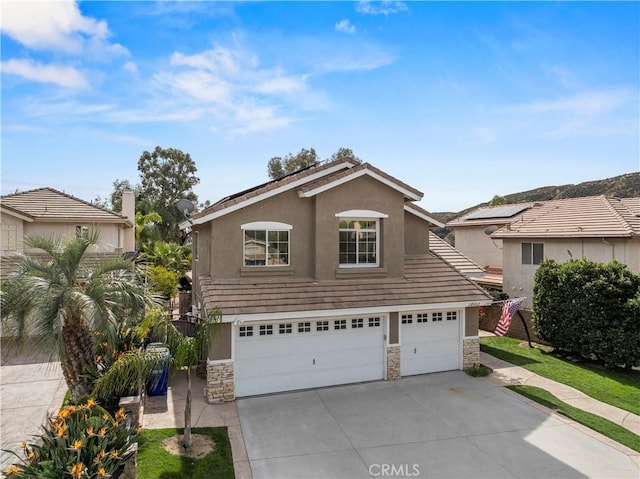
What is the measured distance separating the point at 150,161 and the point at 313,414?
1807 inches

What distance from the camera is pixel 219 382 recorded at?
40.5 ft

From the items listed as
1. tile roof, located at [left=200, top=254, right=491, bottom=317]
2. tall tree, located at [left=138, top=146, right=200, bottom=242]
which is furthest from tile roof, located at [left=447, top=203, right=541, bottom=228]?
tall tree, located at [left=138, top=146, right=200, bottom=242]

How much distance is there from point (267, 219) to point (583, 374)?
511 inches

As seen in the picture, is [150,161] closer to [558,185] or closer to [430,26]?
[430,26]

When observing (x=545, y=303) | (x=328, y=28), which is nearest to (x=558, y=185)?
(x=545, y=303)

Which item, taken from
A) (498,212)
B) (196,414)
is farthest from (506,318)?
(498,212)

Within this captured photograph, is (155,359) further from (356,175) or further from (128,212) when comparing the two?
(128,212)

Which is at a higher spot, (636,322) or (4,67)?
(4,67)

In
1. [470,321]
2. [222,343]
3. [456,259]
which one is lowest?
[222,343]

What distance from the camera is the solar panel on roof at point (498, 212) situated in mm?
28438

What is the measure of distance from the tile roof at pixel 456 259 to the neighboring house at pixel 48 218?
15495 mm

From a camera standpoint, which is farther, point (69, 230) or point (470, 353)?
point (69, 230)

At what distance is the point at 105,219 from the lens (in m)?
23.6

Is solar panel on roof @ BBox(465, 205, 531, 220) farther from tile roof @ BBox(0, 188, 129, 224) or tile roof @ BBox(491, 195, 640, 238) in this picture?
tile roof @ BBox(0, 188, 129, 224)
